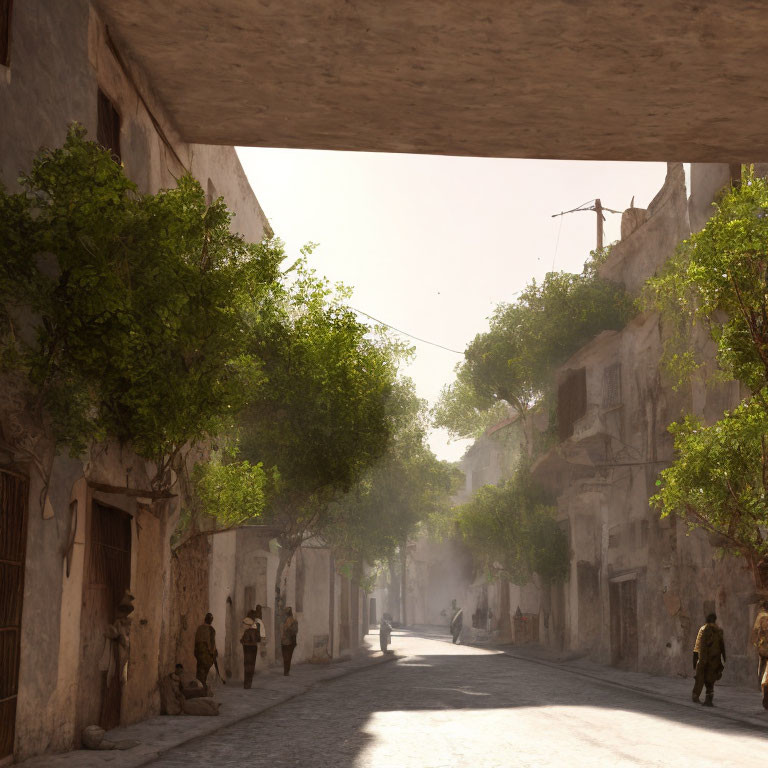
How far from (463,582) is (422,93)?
69.3 m

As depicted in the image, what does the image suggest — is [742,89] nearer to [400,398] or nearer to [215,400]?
[215,400]

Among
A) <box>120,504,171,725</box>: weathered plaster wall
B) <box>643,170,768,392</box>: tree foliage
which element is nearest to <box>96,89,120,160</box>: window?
<box>120,504,171,725</box>: weathered plaster wall

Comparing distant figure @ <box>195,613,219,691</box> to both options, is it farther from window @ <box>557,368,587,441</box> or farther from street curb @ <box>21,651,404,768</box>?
window @ <box>557,368,587,441</box>

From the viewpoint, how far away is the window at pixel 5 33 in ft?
34.3

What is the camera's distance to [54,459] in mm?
11406

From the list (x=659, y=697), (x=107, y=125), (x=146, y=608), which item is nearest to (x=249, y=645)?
(x=146, y=608)

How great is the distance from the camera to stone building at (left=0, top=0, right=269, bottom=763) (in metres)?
10.4

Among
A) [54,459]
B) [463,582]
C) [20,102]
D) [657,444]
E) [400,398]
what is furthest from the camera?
[463,582]

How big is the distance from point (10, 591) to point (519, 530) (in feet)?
112

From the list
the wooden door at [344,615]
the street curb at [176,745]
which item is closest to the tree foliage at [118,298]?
the street curb at [176,745]

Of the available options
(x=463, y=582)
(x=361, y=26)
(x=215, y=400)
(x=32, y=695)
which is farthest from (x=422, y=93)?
(x=463, y=582)

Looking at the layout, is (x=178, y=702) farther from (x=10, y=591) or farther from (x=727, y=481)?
(x=727, y=481)

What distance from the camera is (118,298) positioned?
10023mm

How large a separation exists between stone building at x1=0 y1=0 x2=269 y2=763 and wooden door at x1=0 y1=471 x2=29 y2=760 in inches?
0.7
